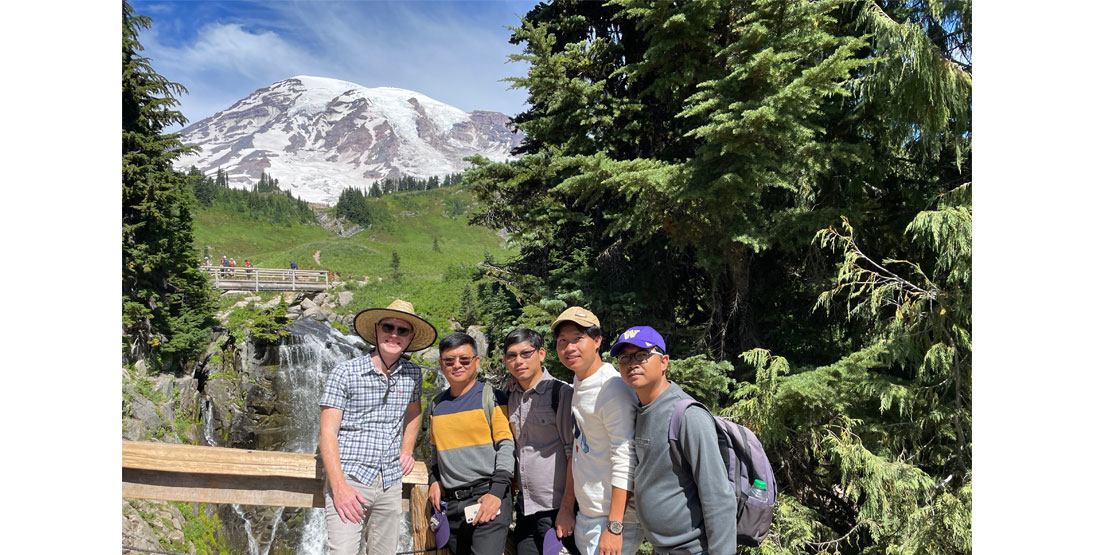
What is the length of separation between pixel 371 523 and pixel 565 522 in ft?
3.18

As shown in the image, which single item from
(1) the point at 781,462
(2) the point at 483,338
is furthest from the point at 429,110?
(1) the point at 781,462

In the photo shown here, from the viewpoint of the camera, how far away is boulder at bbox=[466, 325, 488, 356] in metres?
20.6

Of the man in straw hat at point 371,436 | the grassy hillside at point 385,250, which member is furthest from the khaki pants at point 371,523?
the grassy hillside at point 385,250

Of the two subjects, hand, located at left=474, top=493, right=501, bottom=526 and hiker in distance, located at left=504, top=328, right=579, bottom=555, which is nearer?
hand, located at left=474, top=493, right=501, bottom=526

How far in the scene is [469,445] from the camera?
271 cm

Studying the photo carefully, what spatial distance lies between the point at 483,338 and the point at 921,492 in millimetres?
17362

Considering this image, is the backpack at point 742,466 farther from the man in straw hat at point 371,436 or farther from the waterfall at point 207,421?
the waterfall at point 207,421

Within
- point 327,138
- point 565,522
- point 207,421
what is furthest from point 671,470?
point 327,138

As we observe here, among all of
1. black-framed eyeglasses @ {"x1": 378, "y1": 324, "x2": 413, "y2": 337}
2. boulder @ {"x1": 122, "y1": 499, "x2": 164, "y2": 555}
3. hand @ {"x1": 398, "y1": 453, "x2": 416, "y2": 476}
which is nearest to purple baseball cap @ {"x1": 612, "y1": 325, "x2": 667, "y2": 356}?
black-framed eyeglasses @ {"x1": 378, "y1": 324, "x2": 413, "y2": 337}

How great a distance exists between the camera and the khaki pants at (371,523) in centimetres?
262

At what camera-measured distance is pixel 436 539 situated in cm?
270

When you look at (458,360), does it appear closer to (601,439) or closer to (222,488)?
(601,439)

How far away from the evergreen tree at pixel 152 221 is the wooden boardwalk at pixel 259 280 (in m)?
8.46

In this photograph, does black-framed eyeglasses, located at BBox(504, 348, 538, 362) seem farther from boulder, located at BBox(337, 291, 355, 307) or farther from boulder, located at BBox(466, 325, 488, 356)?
boulder, located at BBox(337, 291, 355, 307)
